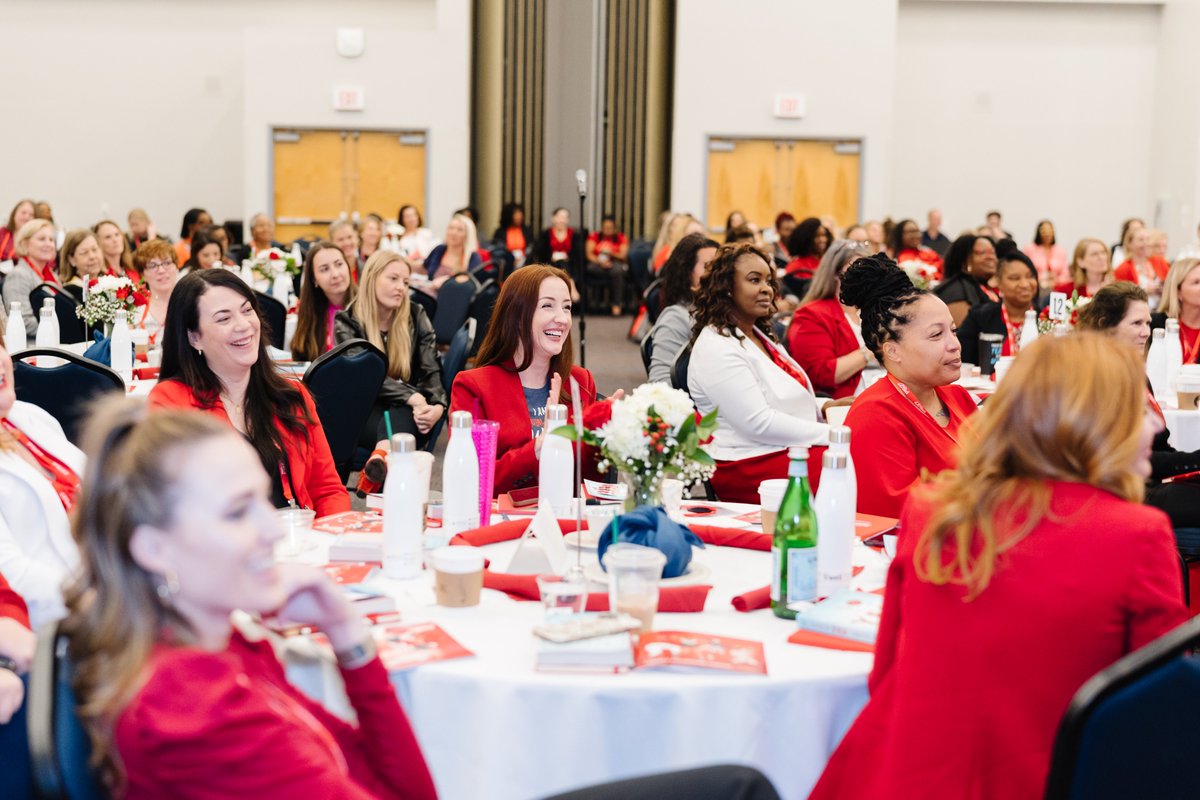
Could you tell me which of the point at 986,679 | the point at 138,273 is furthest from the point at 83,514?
the point at 138,273

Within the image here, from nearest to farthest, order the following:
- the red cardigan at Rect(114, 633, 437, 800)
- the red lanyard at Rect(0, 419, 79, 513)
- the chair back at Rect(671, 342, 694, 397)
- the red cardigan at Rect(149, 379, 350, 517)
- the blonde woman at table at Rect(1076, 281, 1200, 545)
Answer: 1. the red cardigan at Rect(114, 633, 437, 800)
2. the red lanyard at Rect(0, 419, 79, 513)
3. the red cardigan at Rect(149, 379, 350, 517)
4. the blonde woman at table at Rect(1076, 281, 1200, 545)
5. the chair back at Rect(671, 342, 694, 397)

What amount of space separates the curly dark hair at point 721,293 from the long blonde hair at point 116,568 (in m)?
2.96

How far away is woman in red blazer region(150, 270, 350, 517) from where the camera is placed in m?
3.24

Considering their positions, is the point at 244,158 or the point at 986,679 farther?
the point at 244,158

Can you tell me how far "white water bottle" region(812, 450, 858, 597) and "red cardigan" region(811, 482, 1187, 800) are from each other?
0.52 meters

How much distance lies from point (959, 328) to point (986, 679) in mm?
4854

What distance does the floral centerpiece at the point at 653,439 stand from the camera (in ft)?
7.64

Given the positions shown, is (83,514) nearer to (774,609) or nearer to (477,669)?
(477,669)

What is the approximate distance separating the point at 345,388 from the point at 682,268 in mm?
1929

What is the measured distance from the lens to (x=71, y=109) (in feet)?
49.8

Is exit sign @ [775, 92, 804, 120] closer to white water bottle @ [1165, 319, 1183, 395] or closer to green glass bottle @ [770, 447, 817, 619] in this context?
white water bottle @ [1165, 319, 1183, 395]

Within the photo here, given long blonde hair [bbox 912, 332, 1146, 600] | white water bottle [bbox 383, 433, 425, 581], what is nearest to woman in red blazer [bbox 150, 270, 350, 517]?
white water bottle [bbox 383, 433, 425, 581]

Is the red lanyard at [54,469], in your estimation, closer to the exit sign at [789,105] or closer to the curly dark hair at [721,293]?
the curly dark hair at [721,293]

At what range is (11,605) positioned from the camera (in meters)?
2.27
